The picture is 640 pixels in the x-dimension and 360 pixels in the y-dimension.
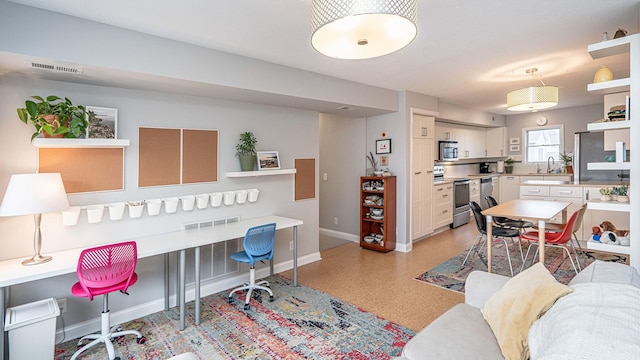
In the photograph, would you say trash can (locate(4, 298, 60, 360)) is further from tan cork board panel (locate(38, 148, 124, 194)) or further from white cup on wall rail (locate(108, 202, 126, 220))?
tan cork board panel (locate(38, 148, 124, 194))

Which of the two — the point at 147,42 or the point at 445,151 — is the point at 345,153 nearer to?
the point at 445,151

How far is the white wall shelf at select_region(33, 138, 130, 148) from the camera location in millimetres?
2387

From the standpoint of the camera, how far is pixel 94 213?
8.93 feet

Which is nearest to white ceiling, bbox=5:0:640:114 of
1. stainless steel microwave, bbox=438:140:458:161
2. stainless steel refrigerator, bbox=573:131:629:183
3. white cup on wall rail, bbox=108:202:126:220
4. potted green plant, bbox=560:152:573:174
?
white cup on wall rail, bbox=108:202:126:220

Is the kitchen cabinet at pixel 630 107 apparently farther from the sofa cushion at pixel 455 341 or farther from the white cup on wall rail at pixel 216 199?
the white cup on wall rail at pixel 216 199

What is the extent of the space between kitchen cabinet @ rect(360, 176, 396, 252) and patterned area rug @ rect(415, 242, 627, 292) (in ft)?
3.03

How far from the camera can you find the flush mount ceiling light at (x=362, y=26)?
1.39 m

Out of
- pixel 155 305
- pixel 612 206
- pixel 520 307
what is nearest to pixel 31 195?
pixel 155 305

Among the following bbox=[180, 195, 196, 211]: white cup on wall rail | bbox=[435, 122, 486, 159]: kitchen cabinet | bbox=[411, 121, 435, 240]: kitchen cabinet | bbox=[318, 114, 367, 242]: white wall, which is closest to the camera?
bbox=[180, 195, 196, 211]: white cup on wall rail

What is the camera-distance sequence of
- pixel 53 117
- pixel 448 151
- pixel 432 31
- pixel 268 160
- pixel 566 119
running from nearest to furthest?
pixel 53 117, pixel 432 31, pixel 268 160, pixel 448 151, pixel 566 119

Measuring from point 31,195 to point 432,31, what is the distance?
3.19m

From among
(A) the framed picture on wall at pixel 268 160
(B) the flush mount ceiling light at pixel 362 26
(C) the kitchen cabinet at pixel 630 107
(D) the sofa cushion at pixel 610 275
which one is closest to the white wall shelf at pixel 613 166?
(C) the kitchen cabinet at pixel 630 107

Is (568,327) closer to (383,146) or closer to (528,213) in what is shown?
(528,213)

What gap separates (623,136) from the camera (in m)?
2.79
